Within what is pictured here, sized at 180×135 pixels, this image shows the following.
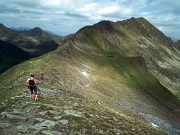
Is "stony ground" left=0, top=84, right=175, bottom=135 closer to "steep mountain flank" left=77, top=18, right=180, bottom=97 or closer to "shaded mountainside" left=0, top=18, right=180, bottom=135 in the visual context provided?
"shaded mountainside" left=0, top=18, right=180, bottom=135

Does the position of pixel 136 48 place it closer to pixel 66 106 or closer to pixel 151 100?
pixel 151 100

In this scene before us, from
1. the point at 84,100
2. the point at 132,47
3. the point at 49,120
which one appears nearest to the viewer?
the point at 49,120

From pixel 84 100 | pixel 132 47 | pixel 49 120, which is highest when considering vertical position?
pixel 132 47

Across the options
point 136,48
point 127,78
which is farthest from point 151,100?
point 136,48

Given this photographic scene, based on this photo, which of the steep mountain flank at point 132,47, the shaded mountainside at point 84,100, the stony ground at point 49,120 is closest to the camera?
the stony ground at point 49,120

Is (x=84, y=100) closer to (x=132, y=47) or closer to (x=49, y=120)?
(x=49, y=120)

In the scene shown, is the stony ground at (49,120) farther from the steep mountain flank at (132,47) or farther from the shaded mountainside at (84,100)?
the steep mountain flank at (132,47)

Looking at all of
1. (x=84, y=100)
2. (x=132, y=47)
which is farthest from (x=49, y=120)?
(x=132, y=47)

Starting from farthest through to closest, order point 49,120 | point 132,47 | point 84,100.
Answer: point 132,47 → point 84,100 → point 49,120

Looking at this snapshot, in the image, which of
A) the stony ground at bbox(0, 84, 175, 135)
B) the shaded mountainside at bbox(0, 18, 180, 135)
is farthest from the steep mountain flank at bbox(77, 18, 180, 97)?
the stony ground at bbox(0, 84, 175, 135)

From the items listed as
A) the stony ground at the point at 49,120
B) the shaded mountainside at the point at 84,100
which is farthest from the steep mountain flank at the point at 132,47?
the stony ground at the point at 49,120

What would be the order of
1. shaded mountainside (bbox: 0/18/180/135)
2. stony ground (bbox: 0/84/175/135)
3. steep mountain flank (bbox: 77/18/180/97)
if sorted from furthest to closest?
steep mountain flank (bbox: 77/18/180/97) → shaded mountainside (bbox: 0/18/180/135) → stony ground (bbox: 0/84/175/135)

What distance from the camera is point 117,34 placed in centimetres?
15300

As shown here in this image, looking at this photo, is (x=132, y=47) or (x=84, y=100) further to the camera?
(x=132, y=47)
